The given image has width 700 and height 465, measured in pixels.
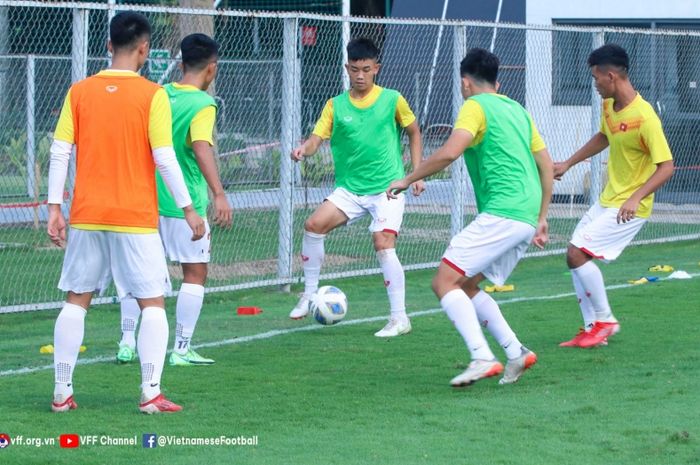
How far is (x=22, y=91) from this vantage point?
1445 centimetres

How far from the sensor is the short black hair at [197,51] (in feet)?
26.9

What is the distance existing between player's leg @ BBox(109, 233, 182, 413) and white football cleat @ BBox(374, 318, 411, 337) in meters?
2.94

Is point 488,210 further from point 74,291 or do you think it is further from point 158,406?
point 74,291

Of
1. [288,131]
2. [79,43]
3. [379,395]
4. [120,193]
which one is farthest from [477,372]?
[288,131]

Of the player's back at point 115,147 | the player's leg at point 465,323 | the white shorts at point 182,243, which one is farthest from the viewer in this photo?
the white shorts at point 182,243

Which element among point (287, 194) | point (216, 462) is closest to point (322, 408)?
point (216, 462)

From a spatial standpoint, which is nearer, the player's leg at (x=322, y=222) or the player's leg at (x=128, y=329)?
the player's leg at (x=128, y=329)

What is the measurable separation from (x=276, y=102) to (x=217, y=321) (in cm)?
357

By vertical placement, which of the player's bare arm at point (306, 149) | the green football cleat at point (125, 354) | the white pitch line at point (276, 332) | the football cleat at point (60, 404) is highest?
the player's bare arm at point (306, 149)

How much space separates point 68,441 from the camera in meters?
6.24

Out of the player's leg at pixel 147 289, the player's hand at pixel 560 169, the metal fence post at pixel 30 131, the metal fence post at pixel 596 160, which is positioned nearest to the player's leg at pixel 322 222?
the player's hand at pixel 560 169

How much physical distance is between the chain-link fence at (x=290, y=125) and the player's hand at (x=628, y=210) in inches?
153

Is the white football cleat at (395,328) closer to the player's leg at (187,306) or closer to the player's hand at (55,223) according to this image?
the player's leg at (187,306)

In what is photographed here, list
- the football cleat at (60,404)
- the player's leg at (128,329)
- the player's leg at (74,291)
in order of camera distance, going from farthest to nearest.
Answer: the player's leg at (128,329), the football cleat at (60,404), the player's leg at (74,291)
